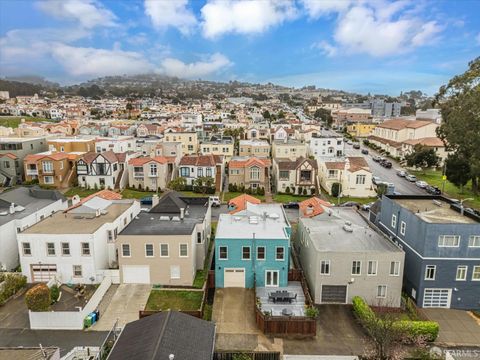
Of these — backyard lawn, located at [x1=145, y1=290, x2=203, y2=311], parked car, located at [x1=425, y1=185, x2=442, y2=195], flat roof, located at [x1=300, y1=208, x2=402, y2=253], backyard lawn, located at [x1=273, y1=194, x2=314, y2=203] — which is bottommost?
backyard lawn, located at [x1=145, y1=290, x2=203, y2=311]

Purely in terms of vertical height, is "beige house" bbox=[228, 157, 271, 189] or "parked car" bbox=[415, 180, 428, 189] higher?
"beige house" bbox=[228, 157, 271, 189]

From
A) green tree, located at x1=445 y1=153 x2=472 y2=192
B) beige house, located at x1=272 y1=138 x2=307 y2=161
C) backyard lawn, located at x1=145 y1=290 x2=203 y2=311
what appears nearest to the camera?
backyard lawn, located at x1=145 y1=290 x2=203 y2=311

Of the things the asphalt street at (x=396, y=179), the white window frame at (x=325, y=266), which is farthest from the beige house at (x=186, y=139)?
the white window frame at (x=325, y=266)

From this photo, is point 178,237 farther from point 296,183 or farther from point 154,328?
point 296,183

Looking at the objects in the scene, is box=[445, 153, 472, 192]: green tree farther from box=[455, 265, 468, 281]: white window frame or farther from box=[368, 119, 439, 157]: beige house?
box=[455, 265, 468, 281]: white window frame

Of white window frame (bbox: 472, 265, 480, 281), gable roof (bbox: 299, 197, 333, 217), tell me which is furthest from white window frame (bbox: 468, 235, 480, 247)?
gable roof (bbox: 299, 197, 333, 217)
